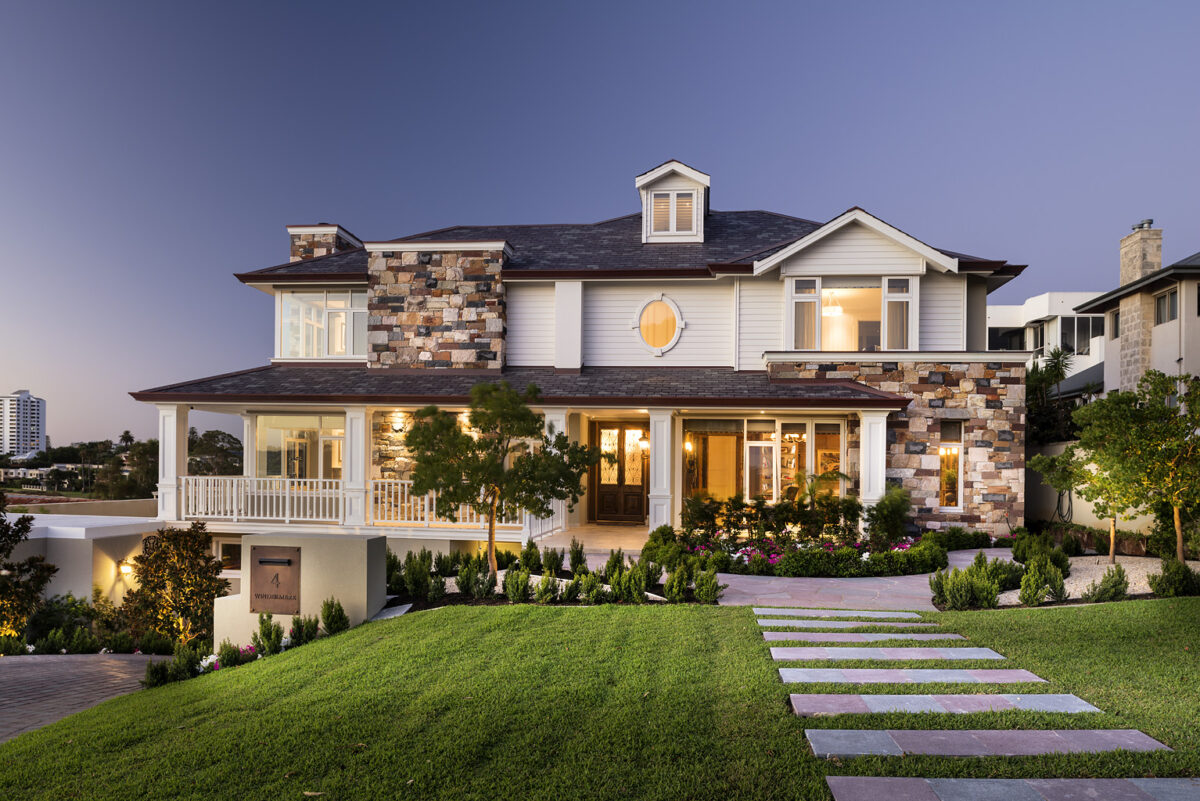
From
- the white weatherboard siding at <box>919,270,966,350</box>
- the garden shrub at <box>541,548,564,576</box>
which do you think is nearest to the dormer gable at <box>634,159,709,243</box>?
the white weatherboard siding at <box>919,270,966,350</box>

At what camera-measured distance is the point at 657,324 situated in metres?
15.7

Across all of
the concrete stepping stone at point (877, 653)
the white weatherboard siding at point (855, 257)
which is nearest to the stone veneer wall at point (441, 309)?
the white weatherboard siding at point (855, 257)

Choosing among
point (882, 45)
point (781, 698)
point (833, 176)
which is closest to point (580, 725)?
point (781, 698)

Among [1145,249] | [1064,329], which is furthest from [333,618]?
[1064,329]

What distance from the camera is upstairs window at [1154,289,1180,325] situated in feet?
53.8

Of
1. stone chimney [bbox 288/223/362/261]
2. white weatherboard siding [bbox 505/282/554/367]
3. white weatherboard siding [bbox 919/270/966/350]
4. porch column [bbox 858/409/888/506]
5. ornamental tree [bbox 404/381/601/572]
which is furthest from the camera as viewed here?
stone chimney [bbox 288/223/362/261]

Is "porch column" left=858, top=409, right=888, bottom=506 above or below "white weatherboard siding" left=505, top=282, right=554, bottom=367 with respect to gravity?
below

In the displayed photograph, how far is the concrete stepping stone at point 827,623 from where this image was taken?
7.05 m

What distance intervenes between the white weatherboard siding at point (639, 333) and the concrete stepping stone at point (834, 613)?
26.6ft

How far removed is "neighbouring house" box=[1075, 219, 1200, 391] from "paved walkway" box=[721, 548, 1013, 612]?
37.2 feet

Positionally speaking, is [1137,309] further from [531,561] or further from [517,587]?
[517,587]

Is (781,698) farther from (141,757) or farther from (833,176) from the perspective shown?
(833,176)

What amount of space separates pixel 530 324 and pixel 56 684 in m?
11.0

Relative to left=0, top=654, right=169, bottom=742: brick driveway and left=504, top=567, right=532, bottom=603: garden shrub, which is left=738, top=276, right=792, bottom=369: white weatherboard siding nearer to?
left=504, top=567, right=532, bottom=603: garden shrub
